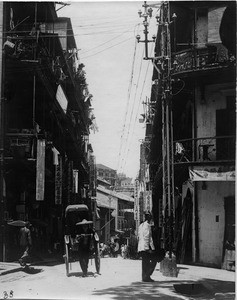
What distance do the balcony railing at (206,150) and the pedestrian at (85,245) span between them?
212 inches

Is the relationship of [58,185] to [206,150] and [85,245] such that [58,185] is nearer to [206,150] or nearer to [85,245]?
[206,150]

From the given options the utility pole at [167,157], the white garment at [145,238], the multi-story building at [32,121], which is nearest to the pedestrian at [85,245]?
the white garment at [145,238]

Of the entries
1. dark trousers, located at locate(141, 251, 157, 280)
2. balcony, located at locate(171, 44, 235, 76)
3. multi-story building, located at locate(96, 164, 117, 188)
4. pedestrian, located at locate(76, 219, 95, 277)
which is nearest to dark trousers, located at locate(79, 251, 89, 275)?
pedestrian, located at locate(76, 219, 95, 277)

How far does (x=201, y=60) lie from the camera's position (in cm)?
1969

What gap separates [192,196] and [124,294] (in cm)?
983

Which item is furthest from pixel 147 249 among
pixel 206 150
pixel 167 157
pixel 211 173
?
pixel 206 150

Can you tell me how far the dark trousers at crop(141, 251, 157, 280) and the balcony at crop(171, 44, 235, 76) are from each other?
28.9 feet

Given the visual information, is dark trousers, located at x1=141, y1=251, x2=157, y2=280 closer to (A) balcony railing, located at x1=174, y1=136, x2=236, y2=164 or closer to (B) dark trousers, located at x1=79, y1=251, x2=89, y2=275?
(B) dark trousers, located at x1=79, y1=251, x2=89, y2=275

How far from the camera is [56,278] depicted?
13586mm

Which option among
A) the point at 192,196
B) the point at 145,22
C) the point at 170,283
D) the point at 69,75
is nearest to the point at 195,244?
the point at 192,196

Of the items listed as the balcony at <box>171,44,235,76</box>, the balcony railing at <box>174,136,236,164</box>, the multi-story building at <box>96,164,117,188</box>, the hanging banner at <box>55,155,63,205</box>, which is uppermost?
the balcony at <box>171,44,235,76</box>

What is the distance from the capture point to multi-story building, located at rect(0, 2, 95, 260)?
1859 centimetres

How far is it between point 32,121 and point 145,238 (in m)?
12.4

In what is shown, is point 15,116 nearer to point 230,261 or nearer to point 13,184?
point 13,184
